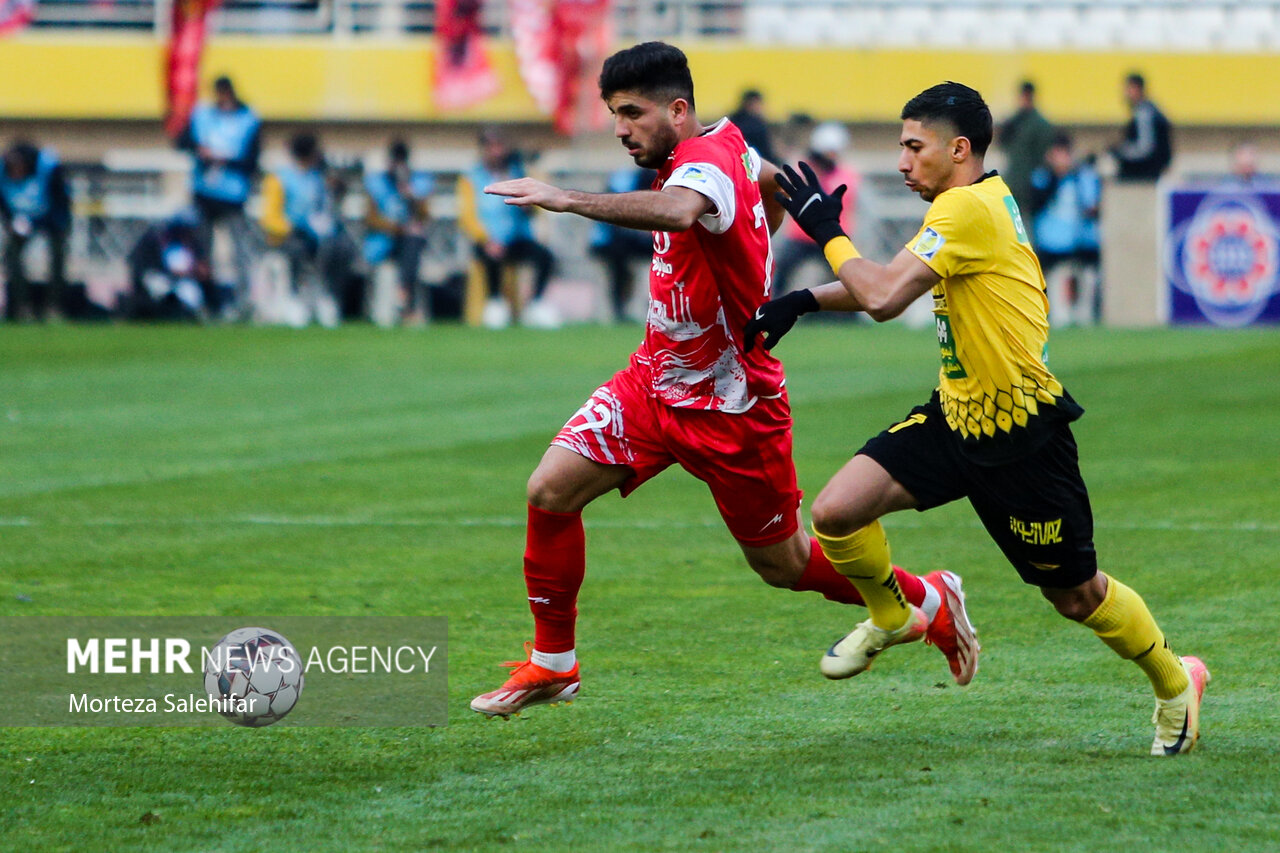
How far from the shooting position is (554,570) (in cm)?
583

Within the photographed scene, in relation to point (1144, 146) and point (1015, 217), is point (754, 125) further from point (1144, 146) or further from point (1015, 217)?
point (1015, 217)

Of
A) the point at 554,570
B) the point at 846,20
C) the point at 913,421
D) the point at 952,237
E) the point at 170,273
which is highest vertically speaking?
the point at 846,20

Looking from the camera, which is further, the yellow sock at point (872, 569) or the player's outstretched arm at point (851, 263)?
the yellow sock at point (872, 569)

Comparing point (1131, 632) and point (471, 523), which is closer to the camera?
point (1131, 632)

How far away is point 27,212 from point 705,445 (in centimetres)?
1786

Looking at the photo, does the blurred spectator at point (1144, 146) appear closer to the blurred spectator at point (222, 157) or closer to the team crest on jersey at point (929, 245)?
the blurred spectator at point (222, 157)

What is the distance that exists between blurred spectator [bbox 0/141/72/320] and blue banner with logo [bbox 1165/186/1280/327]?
40.7 ft

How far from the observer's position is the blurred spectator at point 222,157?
21500mm

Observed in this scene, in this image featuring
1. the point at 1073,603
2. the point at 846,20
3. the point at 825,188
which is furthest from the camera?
the point at 846,20

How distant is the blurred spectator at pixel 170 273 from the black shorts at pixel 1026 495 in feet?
56.5

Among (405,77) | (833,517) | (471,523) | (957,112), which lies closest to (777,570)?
(833,517)

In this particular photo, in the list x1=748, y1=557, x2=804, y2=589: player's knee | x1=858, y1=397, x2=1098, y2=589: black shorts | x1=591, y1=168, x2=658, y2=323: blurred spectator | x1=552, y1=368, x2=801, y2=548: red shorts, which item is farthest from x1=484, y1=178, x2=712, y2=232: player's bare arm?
x1=591, y1=168, x2=658, y2=323: blurred spectator

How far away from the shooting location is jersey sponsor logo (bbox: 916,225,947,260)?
A: 5.18m

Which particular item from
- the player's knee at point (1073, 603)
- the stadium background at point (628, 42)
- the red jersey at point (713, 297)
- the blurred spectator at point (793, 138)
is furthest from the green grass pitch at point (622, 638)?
the stadium background at point (628, 42)
